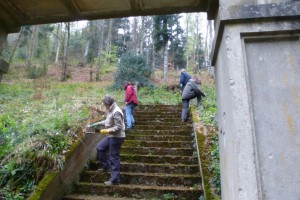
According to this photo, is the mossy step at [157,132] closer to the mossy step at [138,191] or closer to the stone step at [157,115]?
the stone step at [157,115]

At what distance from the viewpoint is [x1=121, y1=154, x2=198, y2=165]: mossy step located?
257 inches

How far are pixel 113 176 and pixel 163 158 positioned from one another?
146 centimetres

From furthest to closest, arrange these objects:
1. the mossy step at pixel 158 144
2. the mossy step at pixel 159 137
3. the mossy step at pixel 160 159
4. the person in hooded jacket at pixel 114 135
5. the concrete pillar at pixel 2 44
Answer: the mossy step at pixel 159 137
the mossy step at pixel 158 144
the mossy step at pixel 160 159
the person in hooded jacket at pixel 114 135
the concrete pillar at pixel 2 44

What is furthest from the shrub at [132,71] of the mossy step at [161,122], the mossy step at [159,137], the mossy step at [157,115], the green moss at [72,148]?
the green moss at [72,148]

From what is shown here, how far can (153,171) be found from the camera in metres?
6.31

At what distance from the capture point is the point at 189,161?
652cm

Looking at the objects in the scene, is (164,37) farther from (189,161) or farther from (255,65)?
(255,65)

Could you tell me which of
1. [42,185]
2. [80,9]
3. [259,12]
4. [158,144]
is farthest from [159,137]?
[259,12]

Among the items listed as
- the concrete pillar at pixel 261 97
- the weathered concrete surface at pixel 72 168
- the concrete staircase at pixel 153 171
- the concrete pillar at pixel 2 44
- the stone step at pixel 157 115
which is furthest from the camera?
the stone step at pixel 157 115

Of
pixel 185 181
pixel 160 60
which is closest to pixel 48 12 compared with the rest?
pixel 185 181

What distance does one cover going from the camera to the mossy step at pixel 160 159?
6535 millimetres

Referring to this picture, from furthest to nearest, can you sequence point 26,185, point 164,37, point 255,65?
point 164,37 → point 26,185 → point 255,65

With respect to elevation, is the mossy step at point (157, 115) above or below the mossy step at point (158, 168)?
above

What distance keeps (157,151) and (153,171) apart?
908 millimetres
